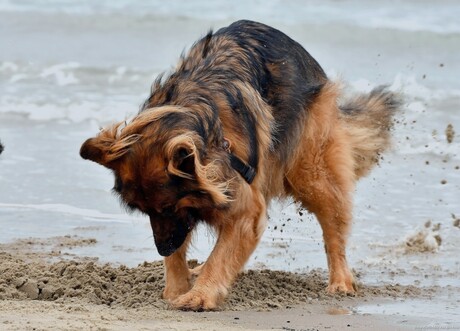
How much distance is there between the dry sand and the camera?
5738 millimetres

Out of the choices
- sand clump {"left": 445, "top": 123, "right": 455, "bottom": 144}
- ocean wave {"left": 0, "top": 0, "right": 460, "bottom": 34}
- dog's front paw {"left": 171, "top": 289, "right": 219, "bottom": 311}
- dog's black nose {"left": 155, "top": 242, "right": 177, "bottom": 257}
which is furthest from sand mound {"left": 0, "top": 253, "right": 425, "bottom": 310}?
ocean wave {"left": 0, "top": 0, "right": 460, "bottom": 34}

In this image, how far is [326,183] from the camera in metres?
7.48

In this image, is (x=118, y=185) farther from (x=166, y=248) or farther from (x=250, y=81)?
(x=250, y=81)

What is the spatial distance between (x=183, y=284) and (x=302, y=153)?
1.32 metres

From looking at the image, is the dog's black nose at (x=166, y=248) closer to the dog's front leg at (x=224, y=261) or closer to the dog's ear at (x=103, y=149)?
the dog's front leg at (x=224, y=261)

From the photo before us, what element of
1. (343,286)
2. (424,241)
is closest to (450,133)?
(424,241)

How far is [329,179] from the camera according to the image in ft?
24.6

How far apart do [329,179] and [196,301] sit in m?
1.63

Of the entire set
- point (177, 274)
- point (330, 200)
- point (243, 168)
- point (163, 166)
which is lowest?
point (177, 274)

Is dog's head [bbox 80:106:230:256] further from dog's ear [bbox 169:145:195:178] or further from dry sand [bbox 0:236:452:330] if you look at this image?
dry sand [bbox 0:236:452:330]

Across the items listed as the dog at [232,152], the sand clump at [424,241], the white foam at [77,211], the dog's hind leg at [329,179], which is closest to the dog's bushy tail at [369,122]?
the dog at [232,152]

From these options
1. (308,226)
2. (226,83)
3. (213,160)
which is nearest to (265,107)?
(226,83)

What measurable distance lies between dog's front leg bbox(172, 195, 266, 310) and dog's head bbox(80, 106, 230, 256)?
0.37 metres

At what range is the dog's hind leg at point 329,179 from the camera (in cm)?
734
